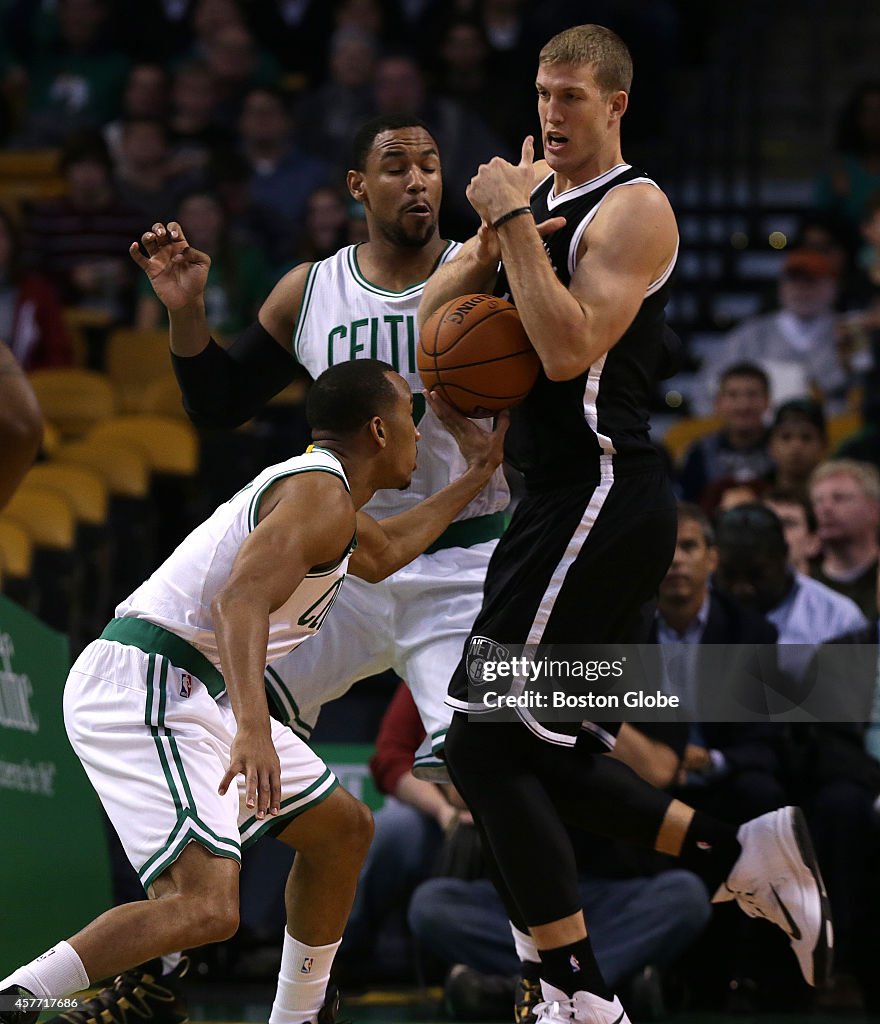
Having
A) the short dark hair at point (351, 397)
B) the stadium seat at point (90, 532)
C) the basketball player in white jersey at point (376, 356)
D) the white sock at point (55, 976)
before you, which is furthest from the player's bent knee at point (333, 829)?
the stadium seat at point (90, 532)

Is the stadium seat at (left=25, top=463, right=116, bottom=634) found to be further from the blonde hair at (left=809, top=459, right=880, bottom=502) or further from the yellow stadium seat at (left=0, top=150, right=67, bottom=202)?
the yellow stadium seat at (left=0, top=150, right=67, bottom=202)

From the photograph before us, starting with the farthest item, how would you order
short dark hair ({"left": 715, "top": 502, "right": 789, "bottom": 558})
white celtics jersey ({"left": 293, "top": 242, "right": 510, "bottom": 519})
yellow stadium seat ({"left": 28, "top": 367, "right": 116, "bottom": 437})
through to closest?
1. yellow stadium seat ({"left": 28, "top": 367, "right": 116, "bottom": 437})
2. short dark hair ({"left": 715, "top": 502, "right": 789, "bottom": 558})
3. white celtics jersey ({"left": 293, "top": 242, "right": 510, "bottom": 519})

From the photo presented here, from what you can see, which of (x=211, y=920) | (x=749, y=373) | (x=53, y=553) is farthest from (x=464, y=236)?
(x=211, y=920)

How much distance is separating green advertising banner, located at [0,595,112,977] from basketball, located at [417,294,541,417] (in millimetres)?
2157

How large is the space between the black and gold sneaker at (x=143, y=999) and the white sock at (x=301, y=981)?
1.43ft

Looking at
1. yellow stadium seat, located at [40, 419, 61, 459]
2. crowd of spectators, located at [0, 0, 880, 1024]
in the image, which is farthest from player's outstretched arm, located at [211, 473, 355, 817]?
yellow stadium seat, located at [40, 419, 61, 459]

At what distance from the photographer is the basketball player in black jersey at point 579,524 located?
171 inches

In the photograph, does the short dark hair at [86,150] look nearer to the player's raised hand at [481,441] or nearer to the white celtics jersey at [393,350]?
the white celtics jersey at [393,350]

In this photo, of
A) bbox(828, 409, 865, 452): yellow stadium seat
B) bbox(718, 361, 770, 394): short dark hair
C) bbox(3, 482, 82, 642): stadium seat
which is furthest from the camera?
bbox(828, 409, 865, 452): yellow stadium seat

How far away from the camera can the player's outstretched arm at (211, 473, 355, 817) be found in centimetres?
404

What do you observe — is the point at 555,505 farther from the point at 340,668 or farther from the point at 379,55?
the point at 379,55

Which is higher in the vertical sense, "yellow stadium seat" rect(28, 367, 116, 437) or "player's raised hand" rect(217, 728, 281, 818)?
"yellow stadium seat" rect(28, 367, 116, 437)

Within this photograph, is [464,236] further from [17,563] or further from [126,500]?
[17,563]

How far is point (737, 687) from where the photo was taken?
6.47 m
